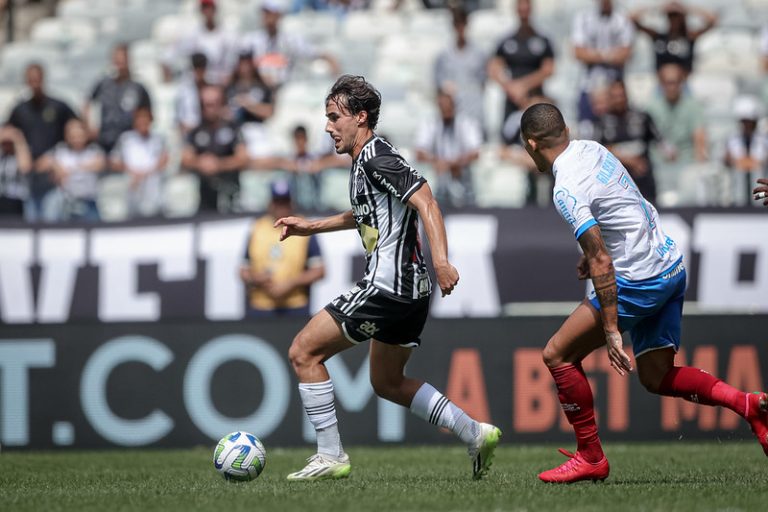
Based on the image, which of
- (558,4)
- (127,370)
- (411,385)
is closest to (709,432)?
(411,385)

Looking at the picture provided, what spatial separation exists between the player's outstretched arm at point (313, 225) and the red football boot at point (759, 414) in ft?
9.15

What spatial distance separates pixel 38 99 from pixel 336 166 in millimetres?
4917

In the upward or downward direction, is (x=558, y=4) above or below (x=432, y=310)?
above

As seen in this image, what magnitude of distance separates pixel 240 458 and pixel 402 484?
1076mm

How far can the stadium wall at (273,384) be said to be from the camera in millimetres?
11609

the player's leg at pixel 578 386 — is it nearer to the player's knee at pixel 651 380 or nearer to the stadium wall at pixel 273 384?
the player's knee at pixel 651 380

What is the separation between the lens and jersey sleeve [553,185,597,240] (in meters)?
7.04

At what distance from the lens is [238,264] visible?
13477mm

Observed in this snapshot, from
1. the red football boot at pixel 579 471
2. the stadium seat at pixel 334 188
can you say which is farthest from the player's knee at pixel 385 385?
the stadium seat at pixel 334 188

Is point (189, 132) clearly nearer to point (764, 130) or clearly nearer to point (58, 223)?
point (58, 223)

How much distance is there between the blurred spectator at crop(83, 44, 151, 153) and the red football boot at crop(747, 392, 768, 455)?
10599 mm

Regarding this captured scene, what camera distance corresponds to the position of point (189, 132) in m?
15.3

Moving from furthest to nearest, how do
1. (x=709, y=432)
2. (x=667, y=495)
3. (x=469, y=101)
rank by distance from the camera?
(x=469, y=101)
(x=709, y=432)
(x=667, y=495)

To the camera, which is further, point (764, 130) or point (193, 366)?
point (764, 130)
